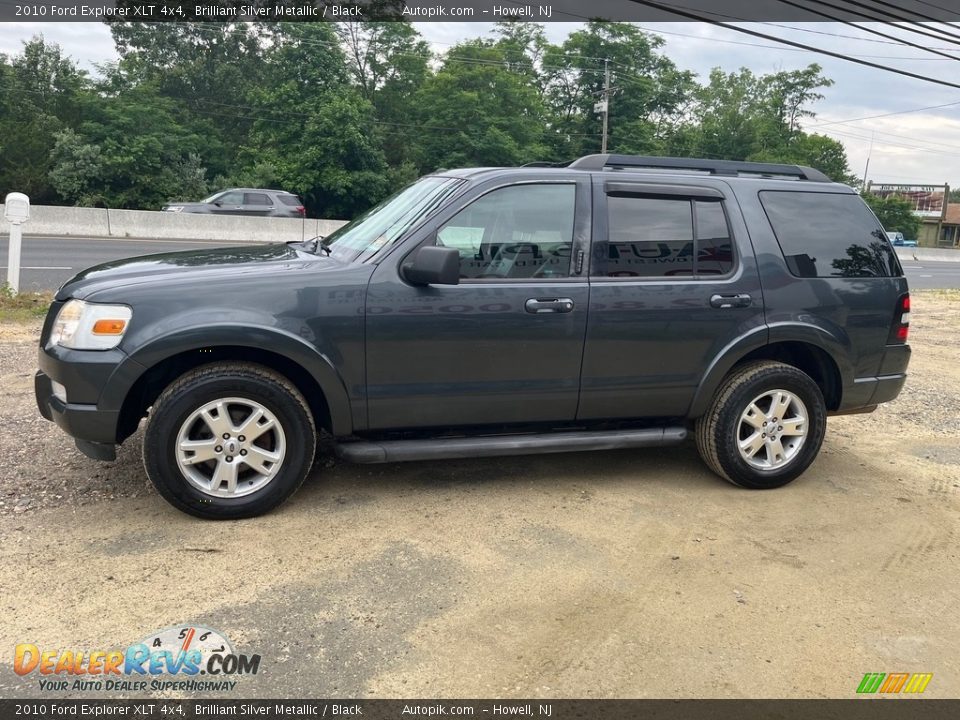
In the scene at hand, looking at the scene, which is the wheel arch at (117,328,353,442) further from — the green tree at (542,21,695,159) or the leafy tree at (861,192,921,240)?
the leafy tree at (861,192,921,240)

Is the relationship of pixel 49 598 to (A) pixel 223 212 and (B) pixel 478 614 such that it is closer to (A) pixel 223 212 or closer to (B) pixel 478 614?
(B) pixel 478 614

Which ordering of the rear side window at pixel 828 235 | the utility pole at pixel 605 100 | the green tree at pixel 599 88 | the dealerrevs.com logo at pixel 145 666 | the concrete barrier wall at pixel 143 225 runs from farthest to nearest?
1. the green tree at pixel 599 88
2. the utility pole at pixel 605 100
3. the concrete barrier wall at pixel 143 225
4. the rear side window at pixel 828 235
5. the dealerrevs.com logo at pixel 145 666

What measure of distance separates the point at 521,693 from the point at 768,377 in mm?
2658

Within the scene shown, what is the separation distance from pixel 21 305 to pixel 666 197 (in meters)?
8.01

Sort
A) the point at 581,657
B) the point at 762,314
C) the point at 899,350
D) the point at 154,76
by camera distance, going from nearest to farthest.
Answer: the point at 581,657 → the point at 762,314 → the point at 899,350 → the point at 154,76

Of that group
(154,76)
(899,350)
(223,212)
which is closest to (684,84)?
(154,76)

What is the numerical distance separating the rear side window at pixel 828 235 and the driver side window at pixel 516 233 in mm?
1363

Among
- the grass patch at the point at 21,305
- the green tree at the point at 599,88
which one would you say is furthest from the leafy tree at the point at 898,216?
the grass patch at the point at 21,305

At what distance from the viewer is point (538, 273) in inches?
163

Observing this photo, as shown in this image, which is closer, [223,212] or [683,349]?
[683,349]

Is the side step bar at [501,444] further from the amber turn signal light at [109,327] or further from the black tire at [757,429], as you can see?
the amber turn signal light at [109,327]

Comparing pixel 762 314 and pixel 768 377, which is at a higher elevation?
pixel 762 314

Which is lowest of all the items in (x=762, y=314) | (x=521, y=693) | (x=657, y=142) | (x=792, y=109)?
(x=521, y=693)

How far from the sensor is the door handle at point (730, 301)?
14.3ft
